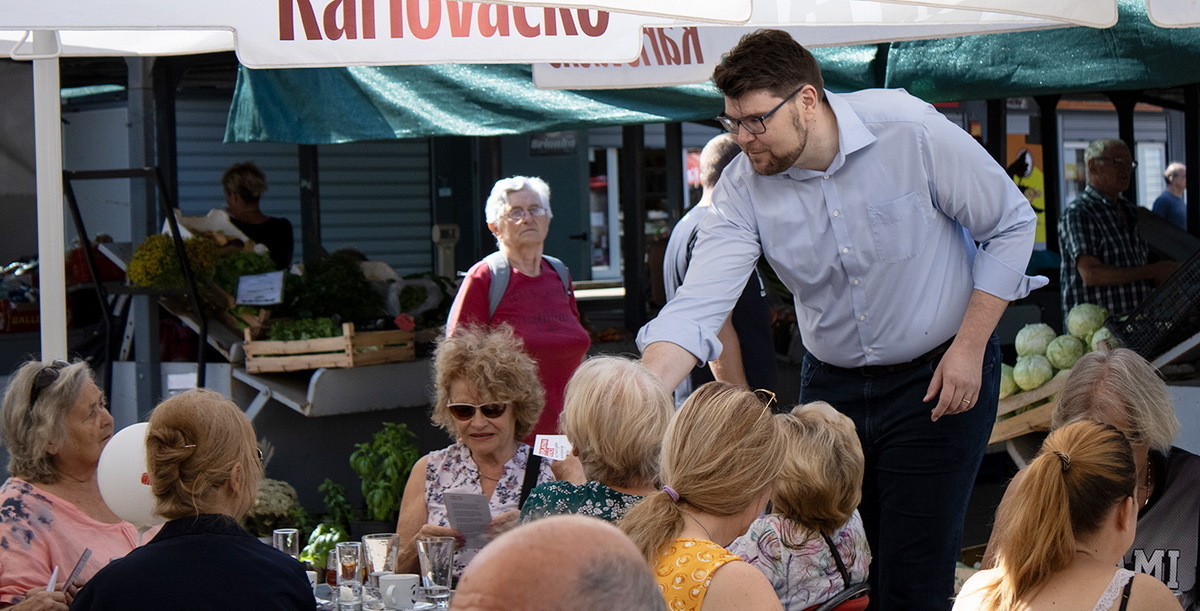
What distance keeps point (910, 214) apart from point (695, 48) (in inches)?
83.2

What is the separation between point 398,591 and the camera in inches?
126

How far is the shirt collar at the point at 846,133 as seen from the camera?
323cm

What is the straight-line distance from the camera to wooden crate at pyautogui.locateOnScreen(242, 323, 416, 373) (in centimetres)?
664

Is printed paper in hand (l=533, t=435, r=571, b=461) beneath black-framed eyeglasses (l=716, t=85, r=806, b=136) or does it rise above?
beneath

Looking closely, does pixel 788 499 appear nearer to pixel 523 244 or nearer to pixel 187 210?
pixel 523 244

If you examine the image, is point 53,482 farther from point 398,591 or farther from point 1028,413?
point 1028,413

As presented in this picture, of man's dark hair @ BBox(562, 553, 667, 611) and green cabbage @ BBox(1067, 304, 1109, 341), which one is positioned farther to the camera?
green cabbage @ BBox(1067, 304, 1109, 341)

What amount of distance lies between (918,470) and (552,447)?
3.17 ft

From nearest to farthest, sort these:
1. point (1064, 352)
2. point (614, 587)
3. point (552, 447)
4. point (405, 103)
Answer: point (614, 587) → point (552, 447) → point (1064, 352) → point (405, 103)

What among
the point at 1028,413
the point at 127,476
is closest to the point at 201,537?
the point at 127,476

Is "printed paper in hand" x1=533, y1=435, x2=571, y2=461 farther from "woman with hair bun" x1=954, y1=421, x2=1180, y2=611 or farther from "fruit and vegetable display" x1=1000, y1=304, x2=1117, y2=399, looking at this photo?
"fruit and vegetable display" x1=1000, y1=304, x2=1117, y2=399

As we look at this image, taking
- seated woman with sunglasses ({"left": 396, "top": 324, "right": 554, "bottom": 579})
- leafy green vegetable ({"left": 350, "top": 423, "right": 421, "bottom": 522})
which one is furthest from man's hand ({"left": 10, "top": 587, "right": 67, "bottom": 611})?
leafy green vegetable ({"left": 350, "top": 423, "right": 421, "bottom": 522})

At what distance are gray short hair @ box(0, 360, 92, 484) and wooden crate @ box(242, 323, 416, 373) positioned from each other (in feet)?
9.56

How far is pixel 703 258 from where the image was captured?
338cm
